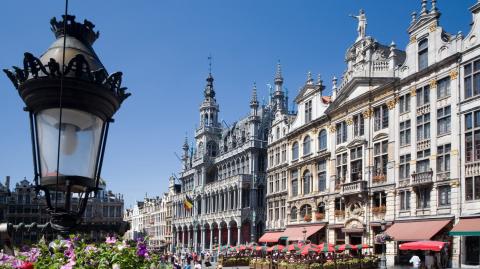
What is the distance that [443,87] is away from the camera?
107ft

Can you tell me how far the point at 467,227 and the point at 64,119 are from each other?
28.7 meters

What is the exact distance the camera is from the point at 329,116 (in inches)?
1738

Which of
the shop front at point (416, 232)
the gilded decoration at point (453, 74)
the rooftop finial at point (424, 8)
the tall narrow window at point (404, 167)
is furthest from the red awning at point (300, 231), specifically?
the rooftop finial at point (424, 8)

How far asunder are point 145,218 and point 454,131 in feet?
312

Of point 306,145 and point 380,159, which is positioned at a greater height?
point 306,145

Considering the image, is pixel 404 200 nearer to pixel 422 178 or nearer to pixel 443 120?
pixel 422 178

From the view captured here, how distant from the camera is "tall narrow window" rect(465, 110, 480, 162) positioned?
97.7 ft

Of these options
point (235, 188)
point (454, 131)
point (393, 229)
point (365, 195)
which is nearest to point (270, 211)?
Answer: point (235, 188)

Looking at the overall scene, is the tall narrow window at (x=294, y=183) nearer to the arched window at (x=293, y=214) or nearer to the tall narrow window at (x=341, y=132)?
the arched window at (x=293, y=214)

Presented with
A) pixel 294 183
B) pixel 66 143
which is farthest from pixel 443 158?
pixel 66 143

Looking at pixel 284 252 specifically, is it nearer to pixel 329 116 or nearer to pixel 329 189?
pixel 329 189

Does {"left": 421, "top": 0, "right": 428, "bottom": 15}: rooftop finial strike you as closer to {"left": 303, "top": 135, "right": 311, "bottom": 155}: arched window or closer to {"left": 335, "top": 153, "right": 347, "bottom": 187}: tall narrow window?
{"left": 335, "top": 153, "right": 347, "bottom": 187}: tall narrow window

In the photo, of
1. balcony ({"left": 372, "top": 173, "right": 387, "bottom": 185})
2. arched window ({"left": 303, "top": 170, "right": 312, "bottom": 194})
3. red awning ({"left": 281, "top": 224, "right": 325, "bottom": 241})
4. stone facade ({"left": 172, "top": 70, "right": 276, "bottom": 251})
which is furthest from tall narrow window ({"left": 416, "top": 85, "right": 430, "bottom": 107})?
stone facade ({"left": 172, "top": 70, "right": 276, "bottom": 251})

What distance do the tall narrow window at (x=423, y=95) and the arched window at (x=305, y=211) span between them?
50.3 ft
